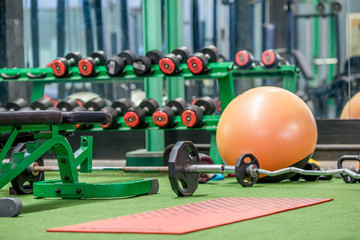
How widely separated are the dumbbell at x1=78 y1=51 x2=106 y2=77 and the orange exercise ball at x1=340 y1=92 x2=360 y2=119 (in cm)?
211

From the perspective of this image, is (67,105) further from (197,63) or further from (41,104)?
(197,63)

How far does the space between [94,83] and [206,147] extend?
173cm

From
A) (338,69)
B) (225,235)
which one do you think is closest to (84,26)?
(338,69)

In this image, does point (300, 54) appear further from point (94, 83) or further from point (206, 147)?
point (94, 83)

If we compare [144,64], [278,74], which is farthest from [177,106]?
[278,74]

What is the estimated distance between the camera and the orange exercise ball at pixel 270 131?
3.58 meters

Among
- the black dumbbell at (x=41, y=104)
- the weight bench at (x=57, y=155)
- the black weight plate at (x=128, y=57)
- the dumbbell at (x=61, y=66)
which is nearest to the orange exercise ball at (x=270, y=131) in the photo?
the weight bench at (x=57, y=155)

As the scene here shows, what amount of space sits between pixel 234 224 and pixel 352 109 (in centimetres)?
334

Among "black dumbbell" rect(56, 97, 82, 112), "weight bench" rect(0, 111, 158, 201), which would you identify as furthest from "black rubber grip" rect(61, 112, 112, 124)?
"black dumbbell" rect(56, 97, 82, 112)

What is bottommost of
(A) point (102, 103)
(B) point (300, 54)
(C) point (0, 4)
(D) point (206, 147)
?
(D) point (206, 147)

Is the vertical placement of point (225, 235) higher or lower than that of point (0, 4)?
lower

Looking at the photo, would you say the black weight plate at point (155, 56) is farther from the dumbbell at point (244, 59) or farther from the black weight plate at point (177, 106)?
the dumbbell at point (244, 59)

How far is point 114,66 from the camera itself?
4.66m

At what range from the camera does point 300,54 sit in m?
5.54
